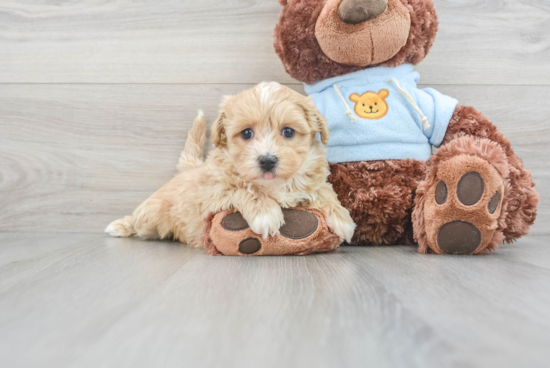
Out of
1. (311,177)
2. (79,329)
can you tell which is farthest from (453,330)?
(311,177)

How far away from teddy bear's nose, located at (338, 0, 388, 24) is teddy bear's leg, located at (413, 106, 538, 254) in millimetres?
371

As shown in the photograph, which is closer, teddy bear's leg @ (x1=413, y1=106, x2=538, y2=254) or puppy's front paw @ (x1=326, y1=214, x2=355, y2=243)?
teddy bear's leg @ (x1=413, y1=106, x2=538, y2=254)

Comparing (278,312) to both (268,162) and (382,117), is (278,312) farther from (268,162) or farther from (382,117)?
(382,117)

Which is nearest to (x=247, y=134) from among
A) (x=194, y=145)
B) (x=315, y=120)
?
(x=315, y=120)

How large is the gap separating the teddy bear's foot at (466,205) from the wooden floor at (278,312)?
0.05 meters

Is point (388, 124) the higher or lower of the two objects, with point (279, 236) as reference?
higher

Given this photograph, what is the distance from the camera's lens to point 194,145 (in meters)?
1.33

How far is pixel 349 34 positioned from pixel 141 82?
0.77 meters

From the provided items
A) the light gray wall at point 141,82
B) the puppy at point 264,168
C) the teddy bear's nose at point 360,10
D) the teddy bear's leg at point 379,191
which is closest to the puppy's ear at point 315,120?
the puppy at point 264,168

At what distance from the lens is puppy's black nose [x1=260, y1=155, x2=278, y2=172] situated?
2.85 ft

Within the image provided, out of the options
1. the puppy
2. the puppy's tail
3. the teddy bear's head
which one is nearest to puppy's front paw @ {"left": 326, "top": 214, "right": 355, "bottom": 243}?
the puppy

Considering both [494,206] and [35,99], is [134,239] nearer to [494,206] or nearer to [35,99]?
[35,99]

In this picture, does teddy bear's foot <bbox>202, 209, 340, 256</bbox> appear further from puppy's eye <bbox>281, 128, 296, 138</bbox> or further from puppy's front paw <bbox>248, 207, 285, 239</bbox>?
puppy's eye <bbox>281, 128, 296, 138</bbox>

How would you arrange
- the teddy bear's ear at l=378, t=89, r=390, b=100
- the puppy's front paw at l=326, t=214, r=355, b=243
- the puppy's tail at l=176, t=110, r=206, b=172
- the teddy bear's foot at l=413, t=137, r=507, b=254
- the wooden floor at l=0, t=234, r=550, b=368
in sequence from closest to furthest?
the wooden floor at l=0, t=234, r=550, b=368, the teddy bear's foot at l=413, t=137, r=507, b=254, the puppy's front paw at l=326, t=214, r=355, b=243, the teddy bear's ear at l=378, t=89, r=390, b=100, the puppy's tail at l=176, t=110, r=206, b=172
